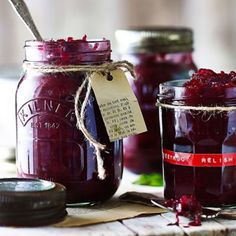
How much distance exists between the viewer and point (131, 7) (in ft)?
7.43

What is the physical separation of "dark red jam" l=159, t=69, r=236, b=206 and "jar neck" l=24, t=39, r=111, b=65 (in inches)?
4.5

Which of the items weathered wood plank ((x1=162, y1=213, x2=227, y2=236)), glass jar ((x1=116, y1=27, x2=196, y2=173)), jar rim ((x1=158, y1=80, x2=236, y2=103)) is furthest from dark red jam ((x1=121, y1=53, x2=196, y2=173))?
weathered wood plank ((x1=162, y1=213, x2=227, y2=236))

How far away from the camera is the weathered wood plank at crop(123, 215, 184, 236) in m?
0.97

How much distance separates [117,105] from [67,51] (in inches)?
4.1

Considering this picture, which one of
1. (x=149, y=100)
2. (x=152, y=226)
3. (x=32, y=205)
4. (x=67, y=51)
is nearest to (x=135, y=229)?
(x=152, y=226)

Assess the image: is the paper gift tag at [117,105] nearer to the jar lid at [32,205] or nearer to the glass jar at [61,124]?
the glass jar at [61,124]

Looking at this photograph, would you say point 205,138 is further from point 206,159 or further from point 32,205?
point 32,205

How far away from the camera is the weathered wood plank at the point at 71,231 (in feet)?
3.15

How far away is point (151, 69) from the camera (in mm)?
1352

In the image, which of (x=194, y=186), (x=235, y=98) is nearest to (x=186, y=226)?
(x=194, y=186)

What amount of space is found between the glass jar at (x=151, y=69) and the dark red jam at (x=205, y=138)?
24 cm

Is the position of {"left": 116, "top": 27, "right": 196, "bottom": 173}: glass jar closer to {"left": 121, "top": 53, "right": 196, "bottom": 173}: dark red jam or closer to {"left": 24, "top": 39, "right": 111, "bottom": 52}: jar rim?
{"left": 121, "top": 53, "right": 196, "bottom": 173}: dark red jam

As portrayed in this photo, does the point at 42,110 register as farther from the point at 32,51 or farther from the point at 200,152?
the point at 200,152

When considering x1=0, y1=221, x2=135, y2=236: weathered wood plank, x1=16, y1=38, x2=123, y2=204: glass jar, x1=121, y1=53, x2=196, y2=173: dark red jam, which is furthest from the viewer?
x1=121, y1=53, x2=196, y2=173: dark red jam
